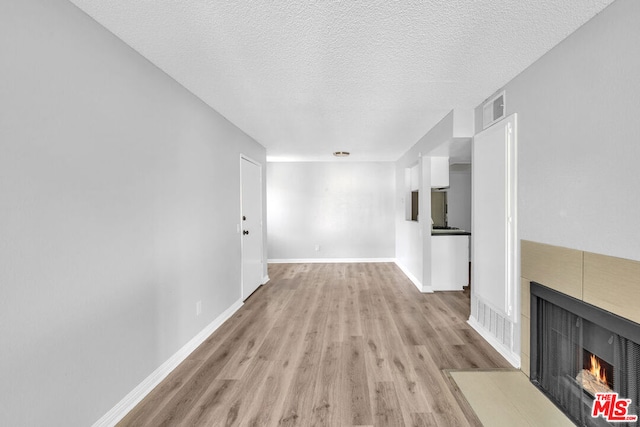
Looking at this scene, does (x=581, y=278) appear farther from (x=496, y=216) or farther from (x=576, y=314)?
(x=496, y=216)

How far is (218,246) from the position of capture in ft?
10.8

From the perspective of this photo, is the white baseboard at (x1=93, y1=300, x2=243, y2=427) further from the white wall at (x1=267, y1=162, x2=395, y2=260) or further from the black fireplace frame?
the white wall at (x1=267, y1=162, x2=395, y2=260)

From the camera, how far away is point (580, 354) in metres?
1.86

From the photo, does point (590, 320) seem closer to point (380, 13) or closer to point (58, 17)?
point (380, 13)

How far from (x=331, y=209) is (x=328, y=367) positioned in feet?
15.8

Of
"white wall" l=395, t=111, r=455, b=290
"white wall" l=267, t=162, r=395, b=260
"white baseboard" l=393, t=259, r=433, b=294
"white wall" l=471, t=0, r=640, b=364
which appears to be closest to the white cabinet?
"white wall" l=395, t=111, r=455, b=290

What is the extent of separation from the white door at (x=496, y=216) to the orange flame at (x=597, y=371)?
68cm

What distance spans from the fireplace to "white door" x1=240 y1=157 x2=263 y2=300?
344cm

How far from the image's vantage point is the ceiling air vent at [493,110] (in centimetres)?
261

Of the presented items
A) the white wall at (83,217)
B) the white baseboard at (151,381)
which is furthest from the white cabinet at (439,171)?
the white baseboard at (151,381)

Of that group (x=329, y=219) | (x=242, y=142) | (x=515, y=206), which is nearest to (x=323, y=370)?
(x=515, y=206)

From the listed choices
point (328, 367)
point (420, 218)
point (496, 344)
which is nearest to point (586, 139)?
point (496, 344)

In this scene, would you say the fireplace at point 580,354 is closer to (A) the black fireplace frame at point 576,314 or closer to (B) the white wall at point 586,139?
(A) the black fireplace frame at point 576,314

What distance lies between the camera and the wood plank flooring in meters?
1.86
